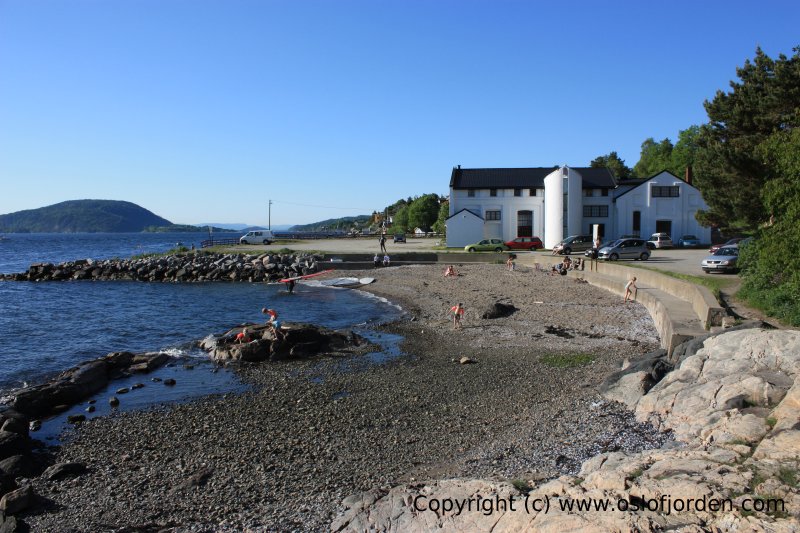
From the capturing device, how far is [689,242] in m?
54.5

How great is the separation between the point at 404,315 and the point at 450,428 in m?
15.7

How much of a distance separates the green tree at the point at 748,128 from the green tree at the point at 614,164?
65.4 metres

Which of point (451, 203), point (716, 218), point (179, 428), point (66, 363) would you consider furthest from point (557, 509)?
point (451, 203)

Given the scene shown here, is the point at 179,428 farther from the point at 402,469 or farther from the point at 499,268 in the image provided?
the point at 499,268

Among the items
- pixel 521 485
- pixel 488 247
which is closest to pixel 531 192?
pixel 488 247

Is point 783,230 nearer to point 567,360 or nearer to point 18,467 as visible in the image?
point 567,360

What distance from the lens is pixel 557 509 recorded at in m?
7.27

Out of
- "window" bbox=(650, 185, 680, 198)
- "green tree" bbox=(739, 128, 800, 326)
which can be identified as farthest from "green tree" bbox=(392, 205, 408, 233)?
"green tree" bbox=(739, 128, 800, 326)

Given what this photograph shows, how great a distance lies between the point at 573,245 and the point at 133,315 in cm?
3590

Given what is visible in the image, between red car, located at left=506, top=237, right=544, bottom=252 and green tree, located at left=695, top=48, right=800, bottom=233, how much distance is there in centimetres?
2654

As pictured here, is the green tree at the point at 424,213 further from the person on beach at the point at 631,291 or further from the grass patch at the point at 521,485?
the grass patch at the point at 521,485

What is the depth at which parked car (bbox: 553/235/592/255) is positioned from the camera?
48384mm

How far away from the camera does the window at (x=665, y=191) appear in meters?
58.0

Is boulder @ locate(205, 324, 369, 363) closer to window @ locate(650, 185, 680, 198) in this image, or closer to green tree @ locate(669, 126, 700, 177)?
window @ locate(650, 185, 680, 198)
